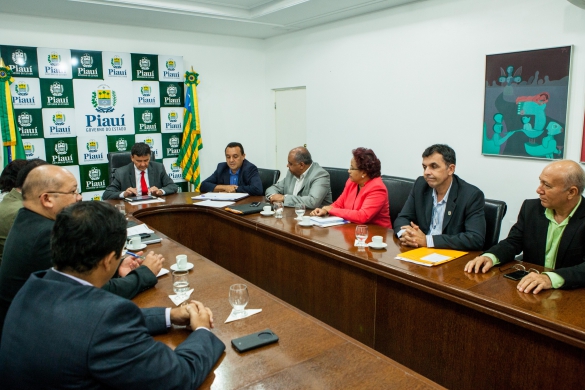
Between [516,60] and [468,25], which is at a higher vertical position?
[468,25]

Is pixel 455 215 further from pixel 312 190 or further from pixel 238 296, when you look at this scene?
pixel 238 296

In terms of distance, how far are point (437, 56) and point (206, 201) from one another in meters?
2.49

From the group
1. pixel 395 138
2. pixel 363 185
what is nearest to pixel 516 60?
pixel 395 138

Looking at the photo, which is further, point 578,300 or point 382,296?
point 382,296

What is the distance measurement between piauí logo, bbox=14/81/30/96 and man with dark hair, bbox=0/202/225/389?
162 inches

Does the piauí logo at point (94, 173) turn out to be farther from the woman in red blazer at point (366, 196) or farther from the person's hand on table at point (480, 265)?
the person's hand on table at point (480, 265)

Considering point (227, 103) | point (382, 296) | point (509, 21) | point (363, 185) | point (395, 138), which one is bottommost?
point (382, 296)

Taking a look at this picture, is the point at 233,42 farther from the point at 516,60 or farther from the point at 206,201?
the point at 516,60

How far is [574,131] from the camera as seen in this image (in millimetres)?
3227

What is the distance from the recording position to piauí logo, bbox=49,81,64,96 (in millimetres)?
4613

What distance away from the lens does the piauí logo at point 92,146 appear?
490 centimetres

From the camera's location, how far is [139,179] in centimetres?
408

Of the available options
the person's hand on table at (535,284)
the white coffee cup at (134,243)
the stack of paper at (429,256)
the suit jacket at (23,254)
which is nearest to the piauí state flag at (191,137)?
the white coffee cup at (134,243)

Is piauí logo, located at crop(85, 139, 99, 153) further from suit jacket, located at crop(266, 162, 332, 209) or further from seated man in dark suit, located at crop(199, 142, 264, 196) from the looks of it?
suit jacket, located at crop(266, 162, 332, 209)
